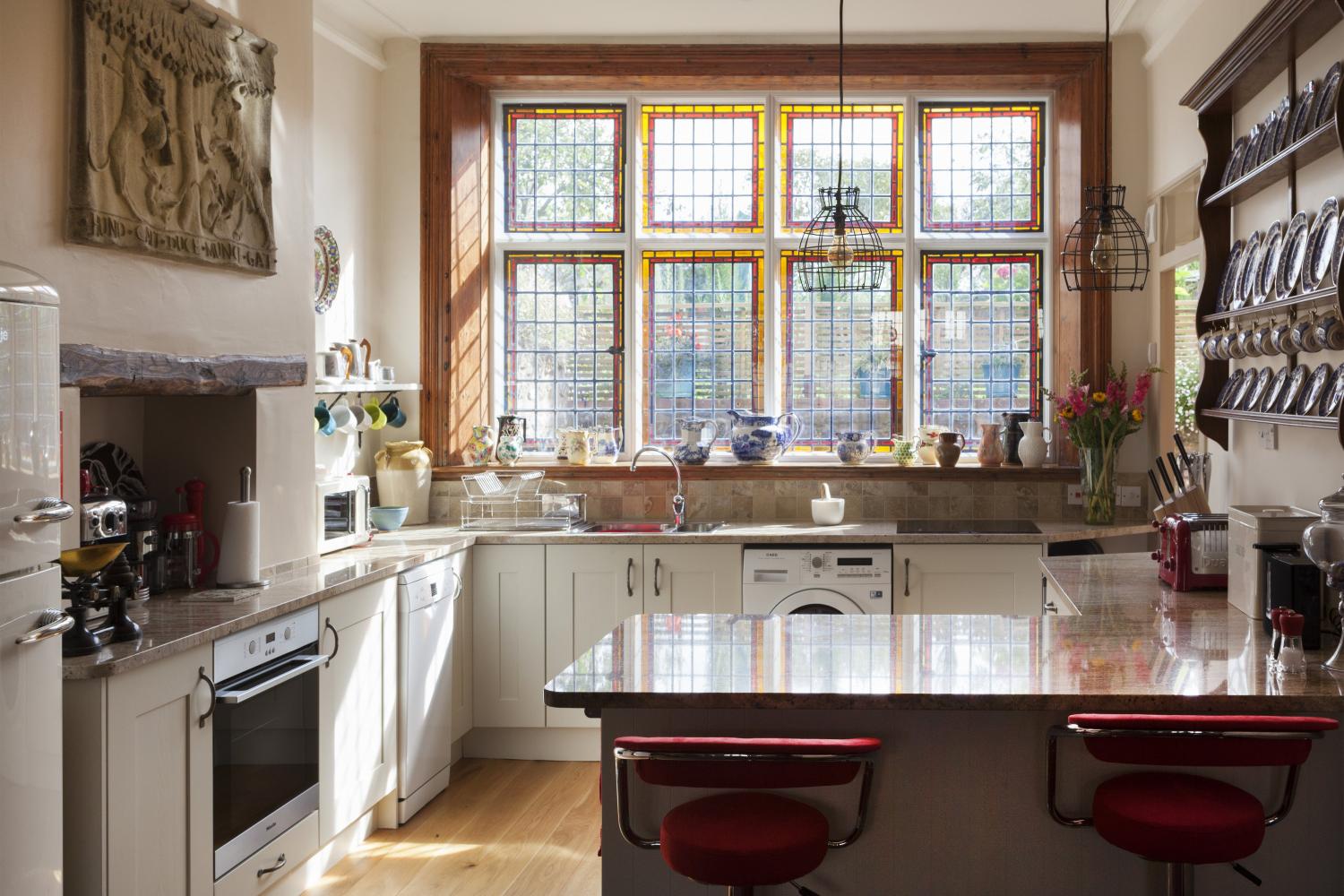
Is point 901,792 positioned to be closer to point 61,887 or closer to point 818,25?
point 61,887

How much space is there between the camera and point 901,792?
234 cm

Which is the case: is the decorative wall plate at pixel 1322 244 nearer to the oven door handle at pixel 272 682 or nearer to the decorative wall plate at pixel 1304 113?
the decorative wall plate at pixel 1304 113

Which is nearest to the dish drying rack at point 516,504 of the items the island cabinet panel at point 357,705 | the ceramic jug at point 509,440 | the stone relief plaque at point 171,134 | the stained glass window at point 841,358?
the ceramic jug at point 509,440

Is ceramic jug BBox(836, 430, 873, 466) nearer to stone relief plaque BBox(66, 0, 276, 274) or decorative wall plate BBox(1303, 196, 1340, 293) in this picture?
decorative wall plate BBox(1303, 196, 1340, 293)

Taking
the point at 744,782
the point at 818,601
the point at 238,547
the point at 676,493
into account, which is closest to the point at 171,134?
the point at 238,547

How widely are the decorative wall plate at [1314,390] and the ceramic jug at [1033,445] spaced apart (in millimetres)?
2212

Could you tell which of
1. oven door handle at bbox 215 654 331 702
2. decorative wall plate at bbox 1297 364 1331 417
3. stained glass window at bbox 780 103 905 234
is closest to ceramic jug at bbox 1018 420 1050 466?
stained glass window at bbox 780 103 905 234

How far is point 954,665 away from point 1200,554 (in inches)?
53.2

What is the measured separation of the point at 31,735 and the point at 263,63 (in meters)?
2.27

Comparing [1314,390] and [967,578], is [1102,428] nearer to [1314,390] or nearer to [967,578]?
[967,578]

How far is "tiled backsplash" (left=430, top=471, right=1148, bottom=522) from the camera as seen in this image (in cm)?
523

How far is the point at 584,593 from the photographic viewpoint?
4.72 metres

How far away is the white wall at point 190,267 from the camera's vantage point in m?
2.58

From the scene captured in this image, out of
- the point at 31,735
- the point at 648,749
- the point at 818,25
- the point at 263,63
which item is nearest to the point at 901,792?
the point at 648,749
